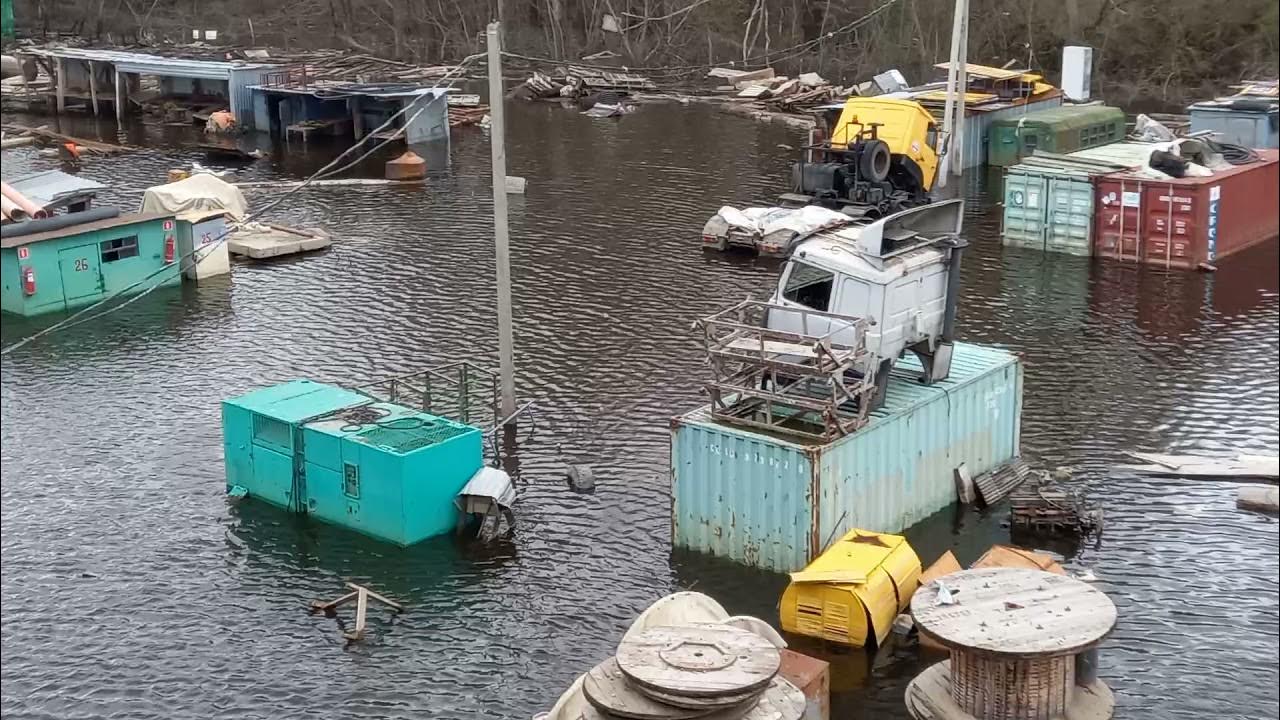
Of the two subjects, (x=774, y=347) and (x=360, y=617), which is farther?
(x=774, y=347)

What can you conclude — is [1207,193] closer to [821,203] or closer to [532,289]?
[821,203]

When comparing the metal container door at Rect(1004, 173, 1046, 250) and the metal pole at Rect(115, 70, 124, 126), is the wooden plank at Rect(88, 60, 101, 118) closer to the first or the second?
the metal pole at Rect(115, 70, 124, 126)

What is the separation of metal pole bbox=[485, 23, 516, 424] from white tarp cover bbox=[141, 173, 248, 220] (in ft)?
50.4

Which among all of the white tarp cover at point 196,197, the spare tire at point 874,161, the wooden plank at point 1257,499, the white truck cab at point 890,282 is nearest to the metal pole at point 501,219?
the white truck cab at point 890,282

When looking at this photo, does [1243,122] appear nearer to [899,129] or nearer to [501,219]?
[899,129]

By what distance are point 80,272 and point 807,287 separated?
1970 cm

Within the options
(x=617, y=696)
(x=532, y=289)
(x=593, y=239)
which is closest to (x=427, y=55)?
(x=593, y=239)

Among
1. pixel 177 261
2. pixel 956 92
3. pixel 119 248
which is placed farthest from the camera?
pixel 956 92

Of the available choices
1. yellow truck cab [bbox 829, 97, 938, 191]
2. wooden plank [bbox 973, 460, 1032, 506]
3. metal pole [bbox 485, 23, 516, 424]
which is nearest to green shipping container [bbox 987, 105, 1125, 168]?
yellow truck cab [bbox 829, 97, 938, 191]

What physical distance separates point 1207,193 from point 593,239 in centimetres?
1679

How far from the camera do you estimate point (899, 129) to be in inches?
1794

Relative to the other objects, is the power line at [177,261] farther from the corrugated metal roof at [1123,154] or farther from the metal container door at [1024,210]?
the corrugated metal roof at [1123,154]

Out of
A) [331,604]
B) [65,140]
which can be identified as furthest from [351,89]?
[331,604]

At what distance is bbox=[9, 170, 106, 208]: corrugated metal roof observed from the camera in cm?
3806
